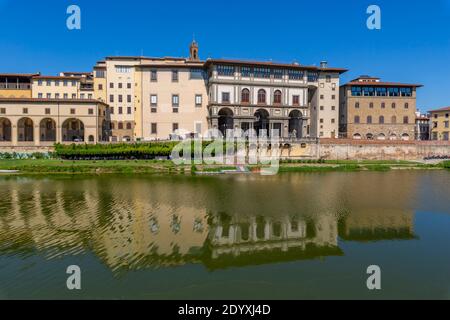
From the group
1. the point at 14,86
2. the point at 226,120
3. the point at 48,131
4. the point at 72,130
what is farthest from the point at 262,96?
the point at 14,86

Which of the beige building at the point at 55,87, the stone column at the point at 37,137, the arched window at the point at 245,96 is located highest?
the beige building at the point at 55,87

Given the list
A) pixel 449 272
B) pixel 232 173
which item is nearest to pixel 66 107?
pixel 232 173

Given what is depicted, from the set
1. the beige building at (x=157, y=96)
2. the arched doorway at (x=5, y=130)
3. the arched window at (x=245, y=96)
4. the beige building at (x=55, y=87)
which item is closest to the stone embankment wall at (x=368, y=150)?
the arched window at (x=245, y=96)

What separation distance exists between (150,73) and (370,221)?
161 ft

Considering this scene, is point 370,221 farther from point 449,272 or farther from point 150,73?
point 150,73

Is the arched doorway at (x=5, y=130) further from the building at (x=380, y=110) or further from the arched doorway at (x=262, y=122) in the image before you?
the building at (x=380, y=110)

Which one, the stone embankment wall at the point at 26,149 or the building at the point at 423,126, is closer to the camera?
the stone embankment wall at the point at 26,149

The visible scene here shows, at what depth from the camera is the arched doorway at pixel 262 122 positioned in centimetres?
6150

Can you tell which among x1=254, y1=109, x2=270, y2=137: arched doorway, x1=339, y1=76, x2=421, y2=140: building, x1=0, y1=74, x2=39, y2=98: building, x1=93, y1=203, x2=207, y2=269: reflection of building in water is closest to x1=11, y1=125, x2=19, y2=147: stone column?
x1=0, y1=74, x2=39, y2=98: building

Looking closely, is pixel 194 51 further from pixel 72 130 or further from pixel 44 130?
pixel 44 130

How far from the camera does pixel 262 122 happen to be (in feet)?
206

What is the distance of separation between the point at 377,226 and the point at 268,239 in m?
6.99

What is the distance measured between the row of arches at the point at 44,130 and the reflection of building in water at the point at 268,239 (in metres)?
50.3

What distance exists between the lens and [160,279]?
41.4 feet
